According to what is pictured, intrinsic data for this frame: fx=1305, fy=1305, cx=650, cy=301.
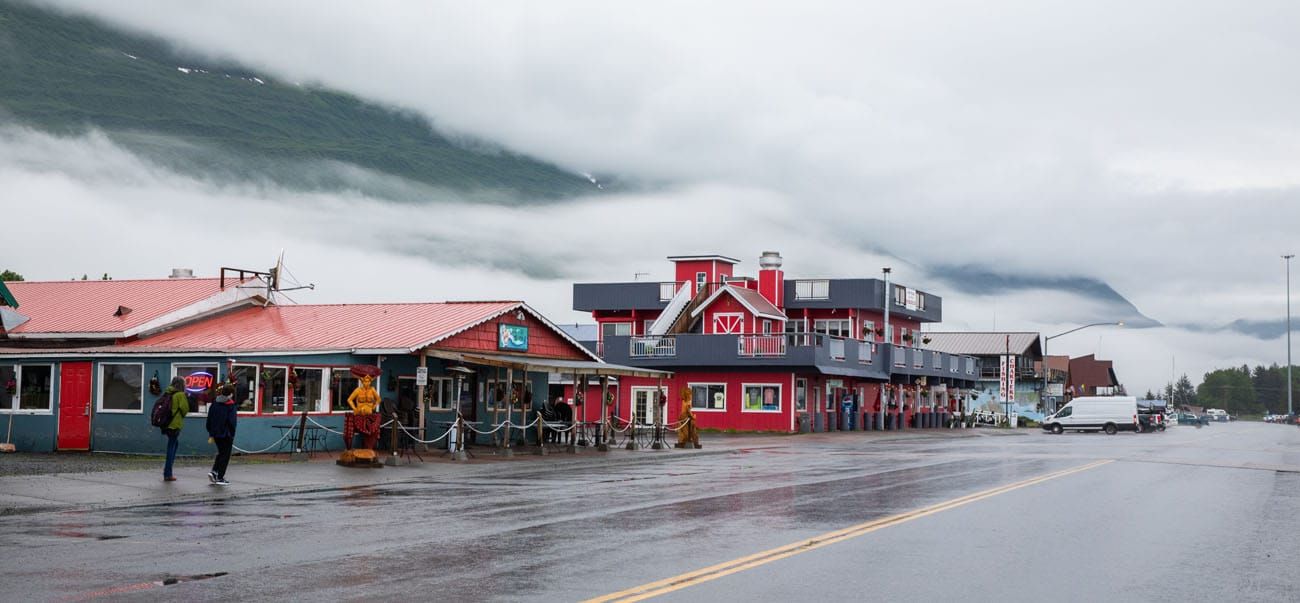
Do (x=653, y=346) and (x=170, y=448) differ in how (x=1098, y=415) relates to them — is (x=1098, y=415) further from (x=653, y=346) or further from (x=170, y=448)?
(x=170, y=448)

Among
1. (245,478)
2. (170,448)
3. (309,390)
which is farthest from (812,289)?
(170,448)

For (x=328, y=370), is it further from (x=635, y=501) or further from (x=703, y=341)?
(x=703, y=341)

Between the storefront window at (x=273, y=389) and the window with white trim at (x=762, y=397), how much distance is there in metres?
32.6

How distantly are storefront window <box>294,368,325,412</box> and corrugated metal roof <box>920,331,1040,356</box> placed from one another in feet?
273

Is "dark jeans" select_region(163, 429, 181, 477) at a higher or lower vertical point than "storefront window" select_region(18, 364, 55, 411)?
lower

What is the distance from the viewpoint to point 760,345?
60094 mm

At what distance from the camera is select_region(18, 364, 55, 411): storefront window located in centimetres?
3177

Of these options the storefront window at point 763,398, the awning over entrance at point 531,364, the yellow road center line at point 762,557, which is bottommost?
the yellow road center line at point 762,557

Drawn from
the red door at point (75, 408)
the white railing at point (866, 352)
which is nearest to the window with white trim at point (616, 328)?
the white railing at point (866, 352)

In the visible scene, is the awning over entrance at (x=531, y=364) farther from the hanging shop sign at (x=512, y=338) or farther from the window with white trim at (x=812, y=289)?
the window with white trim at (x=812, y=289)

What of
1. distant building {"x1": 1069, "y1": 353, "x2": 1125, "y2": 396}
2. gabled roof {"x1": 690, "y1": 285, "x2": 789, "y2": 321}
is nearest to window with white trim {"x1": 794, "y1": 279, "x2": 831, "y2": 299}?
gabled roof {"x1": 690, "y1": 285, "x2": 789, "y2": 321}

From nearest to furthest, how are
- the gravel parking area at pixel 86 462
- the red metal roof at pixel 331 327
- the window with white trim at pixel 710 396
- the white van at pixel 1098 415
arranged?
the gravel parking area at pixel 86 462
the red metal roof at pixel 331 327
the window with white trim at pixel 710 396
the white van at pixel 1098 415

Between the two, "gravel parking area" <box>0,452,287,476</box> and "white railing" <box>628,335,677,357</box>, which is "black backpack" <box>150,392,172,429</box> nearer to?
"gravel parking area" <box>0,452,287,476</box>

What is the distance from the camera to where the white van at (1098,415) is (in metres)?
71.4
